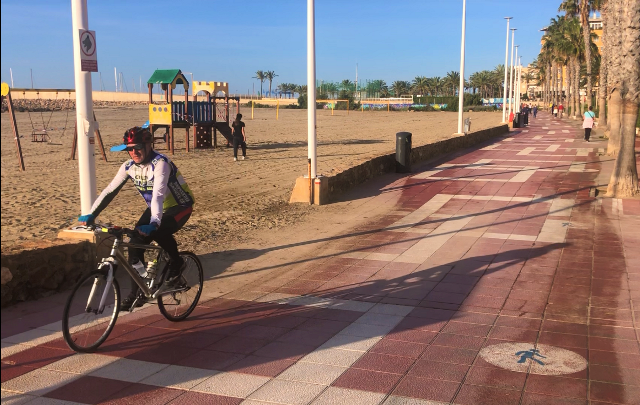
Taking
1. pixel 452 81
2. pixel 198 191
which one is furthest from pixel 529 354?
pixel 452 81

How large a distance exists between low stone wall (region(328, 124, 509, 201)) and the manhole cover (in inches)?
319

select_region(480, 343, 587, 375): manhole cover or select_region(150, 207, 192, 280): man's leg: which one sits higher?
select_region(150, 207, 192, 280): man's leg

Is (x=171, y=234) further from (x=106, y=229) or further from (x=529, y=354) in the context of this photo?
(x=529, y=354)

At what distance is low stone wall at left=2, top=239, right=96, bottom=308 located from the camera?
6.21 meters

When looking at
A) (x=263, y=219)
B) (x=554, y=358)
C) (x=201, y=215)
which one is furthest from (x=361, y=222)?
(x=554, y=358)

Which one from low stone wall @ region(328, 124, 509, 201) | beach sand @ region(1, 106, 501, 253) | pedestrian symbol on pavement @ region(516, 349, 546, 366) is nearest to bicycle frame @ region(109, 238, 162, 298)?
beach sand @ region(1, 106, 501, 253)

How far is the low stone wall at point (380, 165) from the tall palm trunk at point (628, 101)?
5499 millimetres

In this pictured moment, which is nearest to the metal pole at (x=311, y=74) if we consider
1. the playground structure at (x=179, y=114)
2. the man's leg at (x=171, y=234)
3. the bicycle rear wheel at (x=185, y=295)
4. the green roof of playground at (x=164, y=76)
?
the bicycle rear wheel at (x=185, y=295)

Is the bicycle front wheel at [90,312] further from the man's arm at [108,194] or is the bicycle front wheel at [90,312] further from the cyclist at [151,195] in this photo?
the man's arm at [108,194]

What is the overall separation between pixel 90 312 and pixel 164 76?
22.1m

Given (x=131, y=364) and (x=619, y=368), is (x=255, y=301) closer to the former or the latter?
(x=131, y=364)

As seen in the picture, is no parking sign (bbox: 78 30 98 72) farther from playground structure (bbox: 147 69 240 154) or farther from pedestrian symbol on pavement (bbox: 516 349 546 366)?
A: playground structure (bbox: 147 69 240 154)

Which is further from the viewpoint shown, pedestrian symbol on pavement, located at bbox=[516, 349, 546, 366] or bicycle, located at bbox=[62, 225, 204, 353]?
pedestrian symbol on pavement, located at bbox=[516, 349, 546, 366]

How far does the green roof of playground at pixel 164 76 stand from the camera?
25422 millimetres
